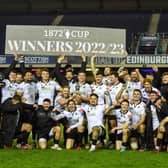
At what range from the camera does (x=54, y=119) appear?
27.9 ft

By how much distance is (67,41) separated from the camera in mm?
9383

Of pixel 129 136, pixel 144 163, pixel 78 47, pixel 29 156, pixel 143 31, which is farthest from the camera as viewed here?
pixel 143 31

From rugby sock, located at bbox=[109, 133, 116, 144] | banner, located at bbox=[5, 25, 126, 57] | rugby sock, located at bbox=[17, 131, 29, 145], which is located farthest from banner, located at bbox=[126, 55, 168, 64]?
rugby sock, located at bbox=[17, 131, 29, 145]

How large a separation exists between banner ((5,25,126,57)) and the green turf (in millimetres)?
2188

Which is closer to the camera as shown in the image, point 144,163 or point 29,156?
point 144,163

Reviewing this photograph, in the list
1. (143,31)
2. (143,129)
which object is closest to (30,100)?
(143,129)

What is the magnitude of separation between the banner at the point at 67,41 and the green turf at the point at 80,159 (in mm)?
2188

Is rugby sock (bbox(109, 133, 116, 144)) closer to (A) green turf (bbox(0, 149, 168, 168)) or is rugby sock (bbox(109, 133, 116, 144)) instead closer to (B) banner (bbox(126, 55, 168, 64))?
(A) green turf (bbox(0, 149, 168, 168))

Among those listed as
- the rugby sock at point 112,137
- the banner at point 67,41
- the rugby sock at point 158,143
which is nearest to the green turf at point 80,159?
the rugby sock at point 158,143

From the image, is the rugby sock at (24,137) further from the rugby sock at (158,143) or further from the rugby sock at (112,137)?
the rugby sock at (158,143)

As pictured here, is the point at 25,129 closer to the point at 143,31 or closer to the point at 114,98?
the point at 114,98

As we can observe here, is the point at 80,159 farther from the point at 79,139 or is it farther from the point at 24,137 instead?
the point at 24,137

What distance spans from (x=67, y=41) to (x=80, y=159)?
9.91 ft

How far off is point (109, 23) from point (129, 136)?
1999 cm
